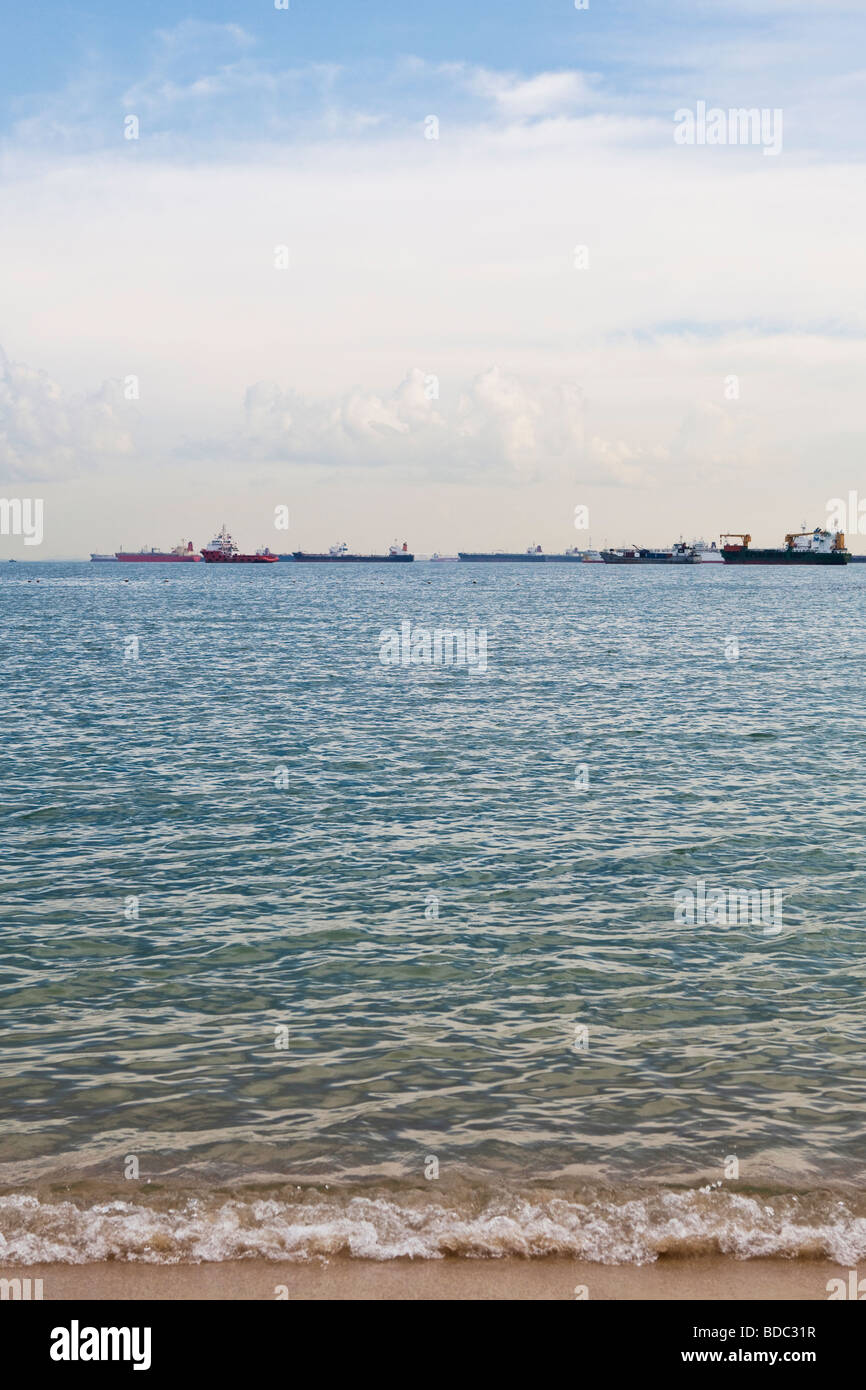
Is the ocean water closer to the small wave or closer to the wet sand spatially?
the small wave

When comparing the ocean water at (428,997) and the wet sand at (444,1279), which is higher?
the ocean water at (428,997)

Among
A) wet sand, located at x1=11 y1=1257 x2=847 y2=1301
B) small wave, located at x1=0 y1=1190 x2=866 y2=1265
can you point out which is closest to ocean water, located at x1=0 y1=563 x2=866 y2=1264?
small wave, located at x1=0 y1=1190 x2=866 y2=1265

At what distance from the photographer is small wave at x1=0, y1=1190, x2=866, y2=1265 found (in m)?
9.68

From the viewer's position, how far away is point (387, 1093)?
12828 millimetres

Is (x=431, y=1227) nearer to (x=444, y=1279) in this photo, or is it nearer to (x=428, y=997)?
(x=444, y=1279)

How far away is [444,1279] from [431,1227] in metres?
0.74

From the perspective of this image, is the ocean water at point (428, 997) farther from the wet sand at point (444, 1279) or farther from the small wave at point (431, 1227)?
the wet sand at point (444, 1279)

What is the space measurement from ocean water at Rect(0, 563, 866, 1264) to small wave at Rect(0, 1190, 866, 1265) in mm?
33

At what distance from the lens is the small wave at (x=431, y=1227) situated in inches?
381

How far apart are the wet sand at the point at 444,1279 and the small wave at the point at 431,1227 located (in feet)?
0.42

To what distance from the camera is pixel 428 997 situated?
1573 cm

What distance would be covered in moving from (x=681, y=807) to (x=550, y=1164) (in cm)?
1720


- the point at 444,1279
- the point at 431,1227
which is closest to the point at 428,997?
the point at 431,1227

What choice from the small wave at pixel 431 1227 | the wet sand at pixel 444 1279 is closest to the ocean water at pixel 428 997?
the small wave at pixel 431 1227
